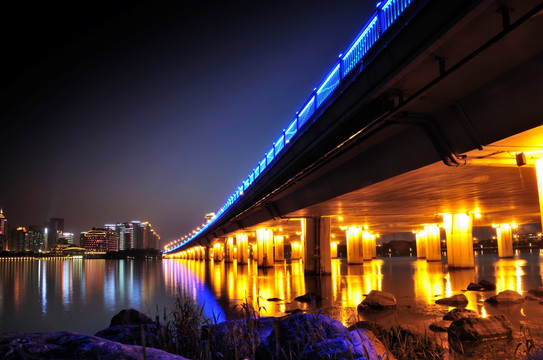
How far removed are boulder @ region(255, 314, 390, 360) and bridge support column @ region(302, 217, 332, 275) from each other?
99.6 feet

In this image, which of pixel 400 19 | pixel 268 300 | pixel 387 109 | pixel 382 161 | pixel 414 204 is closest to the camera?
pixel 400 19

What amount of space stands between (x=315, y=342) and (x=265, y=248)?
50867 mm

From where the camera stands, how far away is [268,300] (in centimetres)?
1948

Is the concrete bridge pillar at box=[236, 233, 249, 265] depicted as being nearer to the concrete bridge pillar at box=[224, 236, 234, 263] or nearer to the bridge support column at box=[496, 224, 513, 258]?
the concrete bridge pillar at box=[224, 236, 234, 263]

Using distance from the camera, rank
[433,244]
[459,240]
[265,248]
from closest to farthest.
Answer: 1. [459,240]
2. [265,248]
3. [433,244]

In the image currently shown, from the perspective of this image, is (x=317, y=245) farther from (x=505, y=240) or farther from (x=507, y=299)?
(x=505, y=240)

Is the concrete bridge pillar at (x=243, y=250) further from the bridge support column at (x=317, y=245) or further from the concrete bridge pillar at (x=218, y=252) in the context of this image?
the bridge support column at (x=317, y=245)

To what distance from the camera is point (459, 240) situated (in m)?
39.0

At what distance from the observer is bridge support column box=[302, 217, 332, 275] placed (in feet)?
119

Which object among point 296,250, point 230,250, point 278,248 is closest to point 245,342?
point 278,248

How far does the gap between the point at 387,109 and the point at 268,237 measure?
45.1 metres

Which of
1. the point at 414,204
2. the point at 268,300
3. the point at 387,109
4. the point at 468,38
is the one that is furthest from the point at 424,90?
the point at 414,204

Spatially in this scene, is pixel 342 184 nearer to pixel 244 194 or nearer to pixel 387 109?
pixel 387 109

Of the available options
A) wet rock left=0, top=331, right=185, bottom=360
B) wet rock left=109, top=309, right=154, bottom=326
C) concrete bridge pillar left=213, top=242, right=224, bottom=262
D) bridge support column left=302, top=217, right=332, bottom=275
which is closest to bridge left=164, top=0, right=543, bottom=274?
wet rock left=0, top=331, right=185, bottom=360
